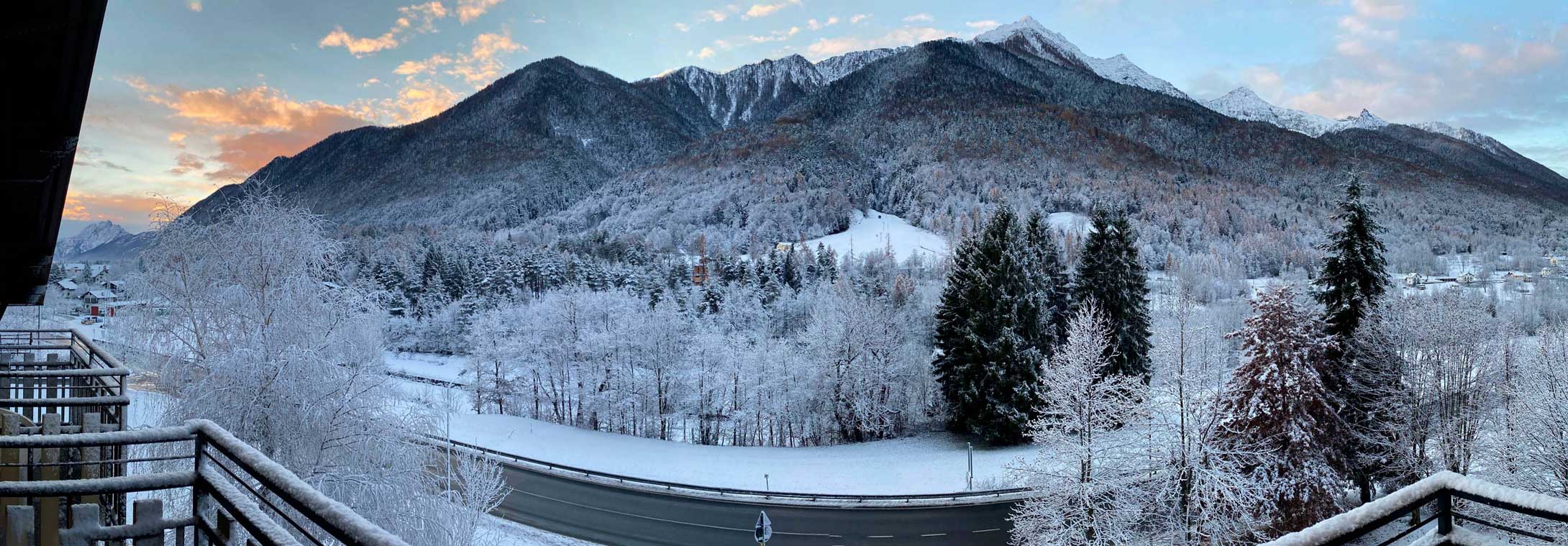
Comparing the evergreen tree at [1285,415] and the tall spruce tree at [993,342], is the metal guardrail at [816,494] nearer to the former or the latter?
the tall spruce tree at [993,342]

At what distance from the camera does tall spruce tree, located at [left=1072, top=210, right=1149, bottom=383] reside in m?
34.6

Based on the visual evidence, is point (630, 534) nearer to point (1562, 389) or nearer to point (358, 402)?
point (358, 402)

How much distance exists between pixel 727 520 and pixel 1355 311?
2136 centimetres

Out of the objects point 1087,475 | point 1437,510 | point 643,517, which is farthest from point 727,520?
point 1437,510

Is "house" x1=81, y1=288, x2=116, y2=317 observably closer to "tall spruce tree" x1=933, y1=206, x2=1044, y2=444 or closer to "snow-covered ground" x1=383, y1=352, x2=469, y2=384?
"snow-covered ground" x1=383, y1=352, x2=469, y2=384

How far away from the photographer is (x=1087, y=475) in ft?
61.7

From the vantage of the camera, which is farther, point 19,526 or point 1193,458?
point 1193,458

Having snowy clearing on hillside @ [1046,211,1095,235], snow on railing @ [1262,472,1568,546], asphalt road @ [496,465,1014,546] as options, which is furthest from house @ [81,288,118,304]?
snowy clearing on hillside @ [1046,211,1095,235]

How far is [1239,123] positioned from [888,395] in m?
203

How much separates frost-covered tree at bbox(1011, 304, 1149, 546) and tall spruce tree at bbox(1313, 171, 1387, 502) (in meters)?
7.28

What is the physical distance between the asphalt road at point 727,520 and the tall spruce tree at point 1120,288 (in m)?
12.5

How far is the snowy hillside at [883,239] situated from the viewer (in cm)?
12750

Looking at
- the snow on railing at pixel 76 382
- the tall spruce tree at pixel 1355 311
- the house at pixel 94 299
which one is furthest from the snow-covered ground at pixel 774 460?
the house at pixel 94 299

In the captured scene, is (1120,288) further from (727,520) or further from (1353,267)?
(727,520)
